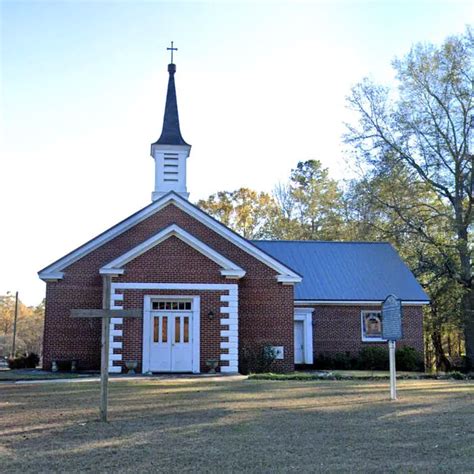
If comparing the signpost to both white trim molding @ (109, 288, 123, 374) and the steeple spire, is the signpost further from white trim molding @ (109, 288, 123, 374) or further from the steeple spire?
the steeple spire

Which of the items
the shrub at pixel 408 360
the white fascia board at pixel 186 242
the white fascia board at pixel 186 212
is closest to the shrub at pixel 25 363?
the white fascia board at pixel 186 212

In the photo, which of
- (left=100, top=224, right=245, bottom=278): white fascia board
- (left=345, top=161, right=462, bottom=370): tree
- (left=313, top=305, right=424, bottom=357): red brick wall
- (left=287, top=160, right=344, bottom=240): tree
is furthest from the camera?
(left=287, top=160, right=344, bottom=240): tree

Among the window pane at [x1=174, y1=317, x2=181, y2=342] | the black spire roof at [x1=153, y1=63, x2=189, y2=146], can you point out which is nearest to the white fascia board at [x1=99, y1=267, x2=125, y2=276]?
the window pane at [x1=174, y1=317, x2=181, y2=342]

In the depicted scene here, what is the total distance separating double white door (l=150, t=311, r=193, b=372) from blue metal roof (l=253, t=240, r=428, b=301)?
7894 millimetres

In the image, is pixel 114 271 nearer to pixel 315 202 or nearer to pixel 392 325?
pixel 392 325

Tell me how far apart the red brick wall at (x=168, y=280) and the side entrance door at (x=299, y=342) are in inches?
181

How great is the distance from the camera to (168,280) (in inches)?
894

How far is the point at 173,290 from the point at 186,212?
11.8ft

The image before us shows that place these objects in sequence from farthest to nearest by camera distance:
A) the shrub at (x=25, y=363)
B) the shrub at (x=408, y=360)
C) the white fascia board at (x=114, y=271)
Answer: the shrub at (x=25, y=363) → the shrub at (x=408, y=360) → the white fascia board at (x=114, y=271)

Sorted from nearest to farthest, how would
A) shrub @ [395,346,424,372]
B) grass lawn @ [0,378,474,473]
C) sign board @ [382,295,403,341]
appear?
grass lawn @ [0,378,474,473] → sign board @ [382,295,403,341] → shrub @ [395,346,424,372]

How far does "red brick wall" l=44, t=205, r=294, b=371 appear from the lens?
22.9m

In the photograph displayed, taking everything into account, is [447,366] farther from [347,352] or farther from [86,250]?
[86,250]

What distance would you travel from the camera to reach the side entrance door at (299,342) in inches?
1135

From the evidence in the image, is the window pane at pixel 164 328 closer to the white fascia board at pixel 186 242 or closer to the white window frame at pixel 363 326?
the white fascia board at pixel 186 242
